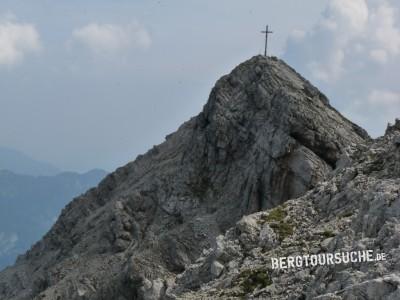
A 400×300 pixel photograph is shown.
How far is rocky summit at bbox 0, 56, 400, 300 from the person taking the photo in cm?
3306

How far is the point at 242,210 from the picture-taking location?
72.3 m

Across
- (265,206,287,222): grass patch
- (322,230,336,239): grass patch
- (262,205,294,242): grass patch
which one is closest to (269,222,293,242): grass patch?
(262,205,294,242): grass patch

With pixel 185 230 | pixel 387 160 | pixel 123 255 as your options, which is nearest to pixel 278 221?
pixel 387 160

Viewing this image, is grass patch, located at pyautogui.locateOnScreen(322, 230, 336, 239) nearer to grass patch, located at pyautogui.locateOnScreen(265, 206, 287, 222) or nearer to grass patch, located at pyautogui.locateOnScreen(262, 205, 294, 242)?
grass patch, located at pyautogui.locateOnScreen(262, 205, 294, 242)

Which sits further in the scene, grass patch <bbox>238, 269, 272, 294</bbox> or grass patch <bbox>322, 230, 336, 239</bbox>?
grass patch <bbox>322, 230, 336, 239</bbox>

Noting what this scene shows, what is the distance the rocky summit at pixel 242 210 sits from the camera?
33.1 meters

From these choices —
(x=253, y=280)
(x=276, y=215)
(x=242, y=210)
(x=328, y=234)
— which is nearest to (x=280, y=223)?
(x=276, y=215)

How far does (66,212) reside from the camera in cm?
11725

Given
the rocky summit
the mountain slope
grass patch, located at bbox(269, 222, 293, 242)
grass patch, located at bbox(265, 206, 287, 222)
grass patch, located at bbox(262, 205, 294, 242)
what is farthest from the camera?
grass patch, located at bbox(265, 206, 287, 222)

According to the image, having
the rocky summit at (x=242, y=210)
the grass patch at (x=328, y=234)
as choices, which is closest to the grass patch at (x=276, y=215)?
the rocky summit at (x=242, y=210)

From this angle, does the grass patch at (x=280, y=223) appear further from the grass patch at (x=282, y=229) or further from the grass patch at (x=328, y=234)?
the grass patch at (x=328, y=234)

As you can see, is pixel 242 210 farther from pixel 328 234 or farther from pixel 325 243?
pixel 325 243

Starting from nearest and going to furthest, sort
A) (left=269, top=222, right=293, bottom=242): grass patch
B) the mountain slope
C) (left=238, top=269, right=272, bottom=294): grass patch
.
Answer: the mountain slope
(left=238, top=269, right=272, bottom=294): grass patch
(left=269, top=222, right=293, bottom=242): grass patch

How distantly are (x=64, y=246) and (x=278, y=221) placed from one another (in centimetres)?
6433
